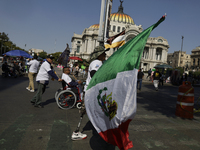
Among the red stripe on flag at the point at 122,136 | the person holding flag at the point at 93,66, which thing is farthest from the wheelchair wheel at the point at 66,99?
the red stripe on flag at the point at 122,136

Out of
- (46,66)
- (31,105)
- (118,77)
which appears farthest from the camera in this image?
(31,105)

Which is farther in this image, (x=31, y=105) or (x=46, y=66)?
(x=31, y=105)

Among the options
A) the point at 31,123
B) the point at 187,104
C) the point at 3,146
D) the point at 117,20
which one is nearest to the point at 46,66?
the point at 31,123

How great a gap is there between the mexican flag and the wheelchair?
3101 mm

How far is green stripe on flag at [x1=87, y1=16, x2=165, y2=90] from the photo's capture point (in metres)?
2.19

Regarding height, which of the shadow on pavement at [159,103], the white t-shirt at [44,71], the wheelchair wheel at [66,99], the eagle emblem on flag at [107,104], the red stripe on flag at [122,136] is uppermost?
the white t-shirt at [44,71]

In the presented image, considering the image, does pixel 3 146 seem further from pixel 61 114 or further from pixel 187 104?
pixel 187 104

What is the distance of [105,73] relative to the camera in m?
2.41

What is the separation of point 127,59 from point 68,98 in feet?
12.3

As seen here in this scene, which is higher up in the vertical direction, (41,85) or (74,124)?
(41,85)

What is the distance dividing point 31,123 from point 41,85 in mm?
1635

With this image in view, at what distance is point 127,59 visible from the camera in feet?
7.30

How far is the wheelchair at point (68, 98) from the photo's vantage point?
5.48 m

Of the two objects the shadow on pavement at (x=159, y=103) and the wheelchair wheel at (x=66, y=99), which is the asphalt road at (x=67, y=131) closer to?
the wheelchair wheel at (x=66, y=99)
